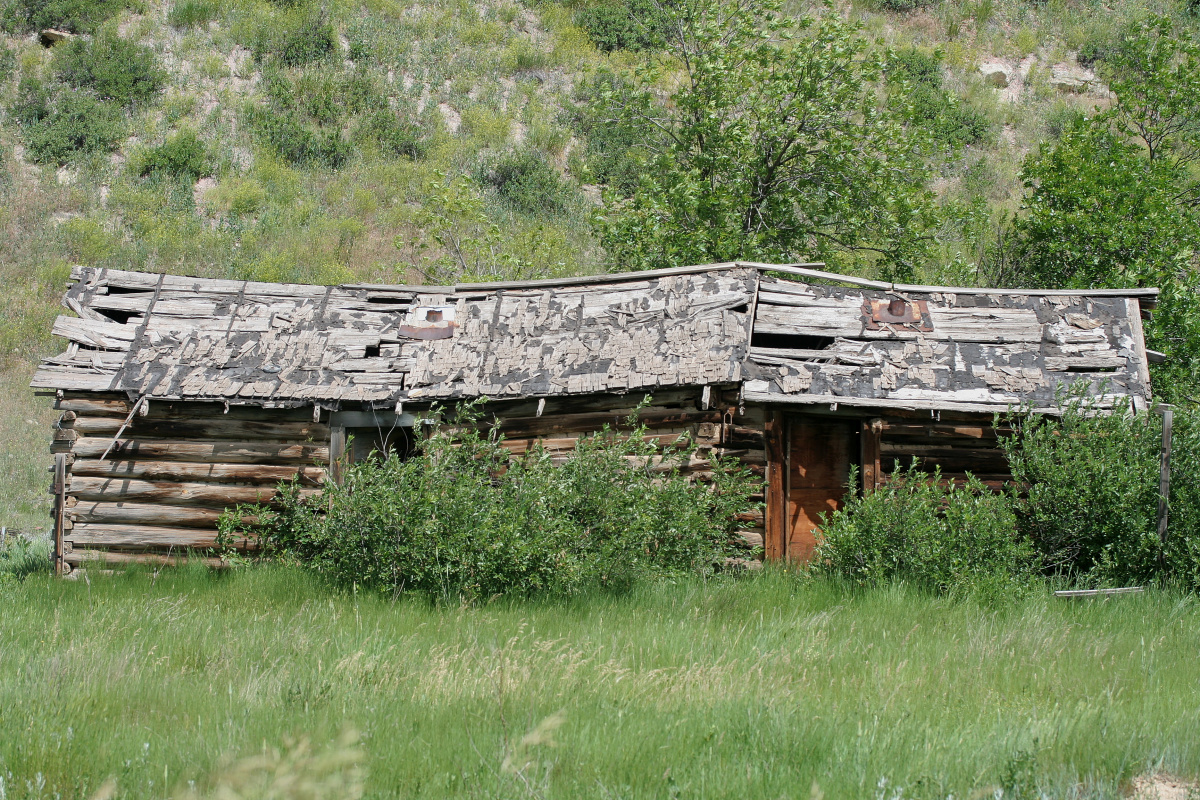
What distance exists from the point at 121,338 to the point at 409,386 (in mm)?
3777

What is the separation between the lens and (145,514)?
11.6 meters

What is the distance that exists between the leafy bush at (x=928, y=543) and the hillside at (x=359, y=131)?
11.0 meters

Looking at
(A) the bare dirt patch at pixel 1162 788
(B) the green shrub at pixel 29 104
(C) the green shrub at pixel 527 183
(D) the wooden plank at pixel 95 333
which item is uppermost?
(B) the green shrub at pixel 29 104

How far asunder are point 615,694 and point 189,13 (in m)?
34.6

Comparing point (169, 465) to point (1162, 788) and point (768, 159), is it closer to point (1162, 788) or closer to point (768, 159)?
point (1162, 788)

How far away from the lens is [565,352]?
39.1 feet

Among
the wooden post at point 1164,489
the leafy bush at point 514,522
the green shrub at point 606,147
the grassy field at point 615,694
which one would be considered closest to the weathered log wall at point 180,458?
the leafy bush at point 514,522

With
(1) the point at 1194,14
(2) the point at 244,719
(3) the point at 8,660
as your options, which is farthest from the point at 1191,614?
(1) the point at 1194,14

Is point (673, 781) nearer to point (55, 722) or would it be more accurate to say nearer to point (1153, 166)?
point (55, 722)

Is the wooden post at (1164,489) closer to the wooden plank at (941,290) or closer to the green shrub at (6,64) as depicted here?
the wooden plank at (941,290)

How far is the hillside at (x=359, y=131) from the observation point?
24812mm

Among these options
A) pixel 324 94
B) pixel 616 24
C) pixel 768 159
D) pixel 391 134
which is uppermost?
pixel 616 24

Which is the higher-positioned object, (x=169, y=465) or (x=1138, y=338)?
(x=1138, y=338)

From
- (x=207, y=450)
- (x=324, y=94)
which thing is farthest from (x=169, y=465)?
(x=324, y=94)
